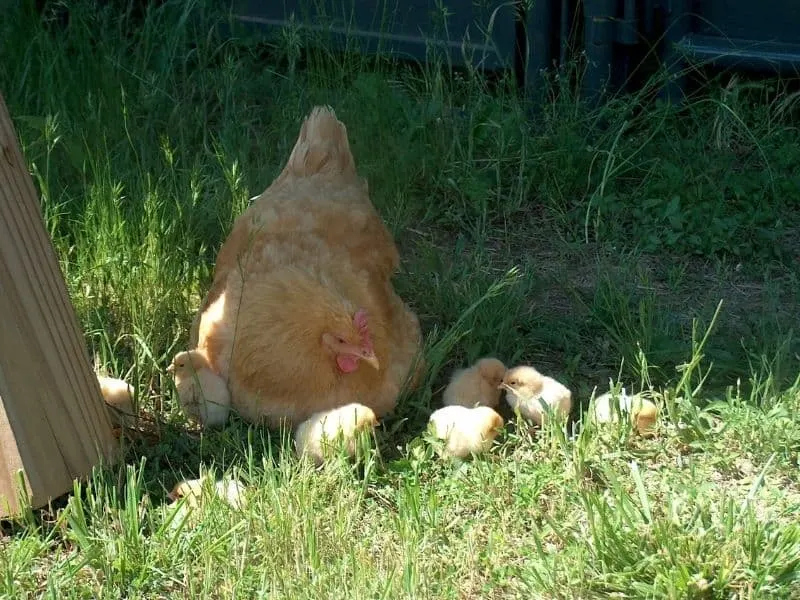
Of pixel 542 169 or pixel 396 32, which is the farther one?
pixel 396 32

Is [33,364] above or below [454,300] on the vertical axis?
above

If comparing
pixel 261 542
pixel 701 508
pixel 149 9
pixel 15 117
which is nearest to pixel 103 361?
pixel 261 542

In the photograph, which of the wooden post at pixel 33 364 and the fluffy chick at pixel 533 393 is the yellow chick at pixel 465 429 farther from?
the wooden post at pixel 33 364

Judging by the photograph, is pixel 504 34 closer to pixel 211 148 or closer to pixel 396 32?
pixel 396 32

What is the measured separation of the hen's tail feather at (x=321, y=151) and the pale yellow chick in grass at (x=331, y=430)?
113 cm

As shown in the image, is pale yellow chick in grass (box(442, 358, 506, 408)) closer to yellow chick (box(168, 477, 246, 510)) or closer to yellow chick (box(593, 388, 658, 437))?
yellow chick (box(593, 388, 658, 437))

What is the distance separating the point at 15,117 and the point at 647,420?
10.3ft

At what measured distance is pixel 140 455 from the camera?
3389mm

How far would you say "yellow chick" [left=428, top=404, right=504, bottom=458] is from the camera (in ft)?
10.7

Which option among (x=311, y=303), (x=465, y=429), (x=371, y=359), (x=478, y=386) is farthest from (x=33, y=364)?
(x=478, y=386)

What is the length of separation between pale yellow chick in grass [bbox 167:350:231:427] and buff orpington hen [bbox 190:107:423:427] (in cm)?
4

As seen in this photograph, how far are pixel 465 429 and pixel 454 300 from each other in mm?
966

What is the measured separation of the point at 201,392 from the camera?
3.43 metres

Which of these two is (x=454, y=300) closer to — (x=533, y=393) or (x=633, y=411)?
(x=533, y=393)
